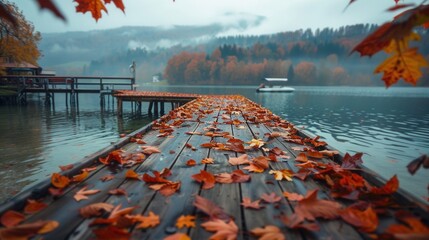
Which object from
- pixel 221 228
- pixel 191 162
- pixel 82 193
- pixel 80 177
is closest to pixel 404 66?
pixel 221 228

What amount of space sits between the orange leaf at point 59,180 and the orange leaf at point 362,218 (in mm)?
2052

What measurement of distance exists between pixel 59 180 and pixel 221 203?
133cm

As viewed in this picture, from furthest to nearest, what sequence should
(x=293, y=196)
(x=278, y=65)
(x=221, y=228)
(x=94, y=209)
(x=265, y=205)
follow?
1. (x=278, y=65)
2. (x=293, y=196)
3. (x=265, y=205)
4. (x=94, y=209)
5. (x=221, y=228)

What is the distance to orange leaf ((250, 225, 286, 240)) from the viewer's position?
4.71 ft

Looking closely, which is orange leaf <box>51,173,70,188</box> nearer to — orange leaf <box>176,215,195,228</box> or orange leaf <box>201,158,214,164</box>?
orange leaf <box>176,215,195,228</box>

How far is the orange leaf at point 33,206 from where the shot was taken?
1718 mm

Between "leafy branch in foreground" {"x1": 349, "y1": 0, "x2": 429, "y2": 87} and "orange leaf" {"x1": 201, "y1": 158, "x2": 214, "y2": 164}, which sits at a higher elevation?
"leafy branch in foreground" {"x1": 349, "y1": 0, "x2": 429, "y2": 87}

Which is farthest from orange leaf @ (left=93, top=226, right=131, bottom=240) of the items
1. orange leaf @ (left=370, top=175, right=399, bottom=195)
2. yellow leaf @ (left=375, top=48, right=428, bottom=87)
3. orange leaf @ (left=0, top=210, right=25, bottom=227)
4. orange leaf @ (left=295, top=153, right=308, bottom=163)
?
orange leaf @ (left=295, top=153, right=308, bottom=163)

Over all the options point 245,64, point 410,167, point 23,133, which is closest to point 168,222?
point 410,167

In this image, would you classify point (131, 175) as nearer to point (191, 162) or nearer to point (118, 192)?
point (118, 192)

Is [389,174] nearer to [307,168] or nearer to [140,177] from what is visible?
[307,168]

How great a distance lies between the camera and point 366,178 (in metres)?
2.30

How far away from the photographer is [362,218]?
1572 mm

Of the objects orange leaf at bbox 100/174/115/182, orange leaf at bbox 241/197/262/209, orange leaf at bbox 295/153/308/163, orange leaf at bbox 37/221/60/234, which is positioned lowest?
orange leaf at bbox 100/174/115/182
